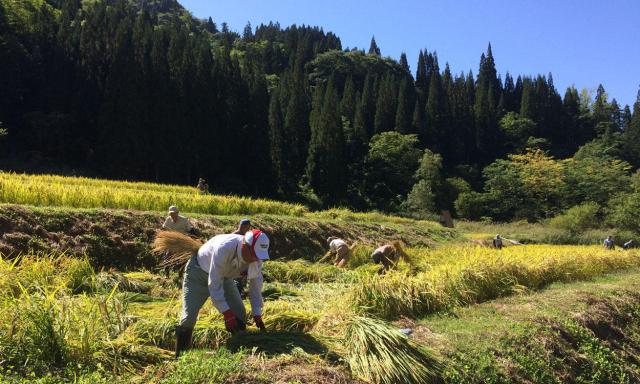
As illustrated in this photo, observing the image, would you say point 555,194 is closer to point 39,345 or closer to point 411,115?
point 411,115

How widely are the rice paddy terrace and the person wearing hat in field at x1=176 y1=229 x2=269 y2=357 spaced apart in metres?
0.25

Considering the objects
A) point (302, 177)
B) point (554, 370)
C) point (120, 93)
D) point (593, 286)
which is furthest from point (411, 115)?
→ point (554, 370)

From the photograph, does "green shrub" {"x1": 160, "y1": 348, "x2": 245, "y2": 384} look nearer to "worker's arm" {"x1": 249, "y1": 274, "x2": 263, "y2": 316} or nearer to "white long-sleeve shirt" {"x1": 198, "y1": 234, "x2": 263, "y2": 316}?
"white long-sleeve shirt" {"x1": 198, "y1": 234, "x2": 263, "y2": 316}

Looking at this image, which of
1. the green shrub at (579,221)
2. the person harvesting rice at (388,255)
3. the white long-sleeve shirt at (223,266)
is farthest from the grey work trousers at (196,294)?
the green shrub at (579,221)

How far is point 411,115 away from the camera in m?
68.1

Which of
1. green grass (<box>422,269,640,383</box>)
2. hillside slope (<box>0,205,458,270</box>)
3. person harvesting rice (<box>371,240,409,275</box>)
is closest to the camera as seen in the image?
green grass (<box>422,269,640,383</box>)

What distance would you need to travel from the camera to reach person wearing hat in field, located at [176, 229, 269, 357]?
16.2ft

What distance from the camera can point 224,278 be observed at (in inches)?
209

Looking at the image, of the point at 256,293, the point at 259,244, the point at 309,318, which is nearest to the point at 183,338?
the point at 256,293

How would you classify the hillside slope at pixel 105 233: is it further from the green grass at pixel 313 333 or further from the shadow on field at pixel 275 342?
the shadow on field at pixel 275 342

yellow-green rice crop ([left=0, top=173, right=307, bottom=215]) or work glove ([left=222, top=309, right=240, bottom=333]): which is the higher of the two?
yellow-green rice crop ([left=0, top=173, right=307, bottom=215])

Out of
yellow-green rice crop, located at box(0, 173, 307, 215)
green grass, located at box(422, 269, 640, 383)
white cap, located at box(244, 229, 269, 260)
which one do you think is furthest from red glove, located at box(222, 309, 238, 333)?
yellow-green rice crop, located at box(0, 173, 307, 215)

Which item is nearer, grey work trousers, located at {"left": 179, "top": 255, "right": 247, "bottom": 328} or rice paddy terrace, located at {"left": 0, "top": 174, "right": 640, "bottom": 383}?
rice paddy terrace, located at {"left": 0, "top": 174, "right": 640, "bottom": 383}

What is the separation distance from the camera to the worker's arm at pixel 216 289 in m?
4.91
